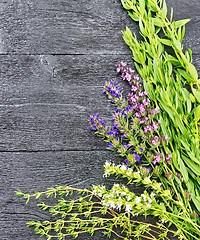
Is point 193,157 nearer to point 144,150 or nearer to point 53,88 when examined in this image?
point 144,150

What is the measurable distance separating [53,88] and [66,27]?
0.26 m

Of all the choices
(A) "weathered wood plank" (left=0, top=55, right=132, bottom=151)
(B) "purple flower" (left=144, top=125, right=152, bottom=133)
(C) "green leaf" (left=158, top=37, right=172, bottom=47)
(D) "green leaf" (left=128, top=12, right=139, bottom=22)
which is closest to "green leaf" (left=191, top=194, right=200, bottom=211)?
(B) "purple flower" (left=144, top=125, right=152, bottom=133)

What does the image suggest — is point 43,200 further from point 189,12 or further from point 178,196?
point 189,12

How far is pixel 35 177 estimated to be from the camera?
89 centimetres

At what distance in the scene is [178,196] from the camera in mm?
796

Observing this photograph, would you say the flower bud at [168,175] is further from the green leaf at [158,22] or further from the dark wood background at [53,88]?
the green leaf at [158,22]

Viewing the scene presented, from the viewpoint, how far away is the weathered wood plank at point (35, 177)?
879mm

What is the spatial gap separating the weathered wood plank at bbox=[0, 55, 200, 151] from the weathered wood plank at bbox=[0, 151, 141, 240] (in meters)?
0.04

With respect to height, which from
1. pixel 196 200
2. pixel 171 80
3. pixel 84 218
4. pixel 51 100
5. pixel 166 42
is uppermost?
pixel 166 42

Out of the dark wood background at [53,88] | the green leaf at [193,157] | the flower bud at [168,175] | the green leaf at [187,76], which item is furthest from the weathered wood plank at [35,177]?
the green leaf at [187,76]

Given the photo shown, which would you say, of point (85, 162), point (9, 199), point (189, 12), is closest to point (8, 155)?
point (9, 199)

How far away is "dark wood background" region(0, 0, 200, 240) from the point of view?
890 mm

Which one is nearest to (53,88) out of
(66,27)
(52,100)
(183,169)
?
(52,100)

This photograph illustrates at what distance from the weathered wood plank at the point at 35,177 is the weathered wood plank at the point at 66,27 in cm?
43
